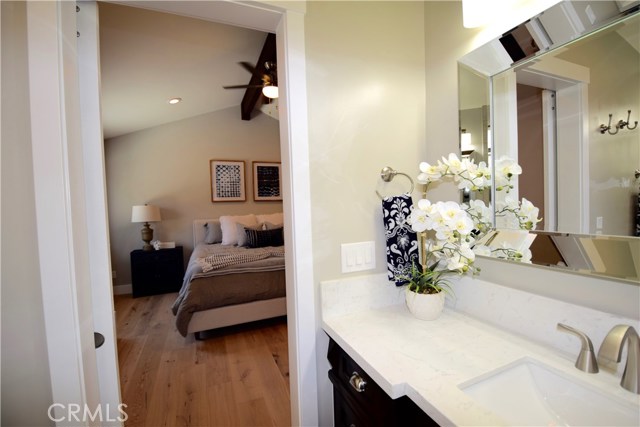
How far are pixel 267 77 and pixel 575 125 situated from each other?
2827mm

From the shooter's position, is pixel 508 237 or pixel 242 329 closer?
pixel 508 237

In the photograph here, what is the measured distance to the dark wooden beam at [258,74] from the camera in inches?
106

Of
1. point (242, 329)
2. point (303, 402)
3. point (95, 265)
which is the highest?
point (95, 265)

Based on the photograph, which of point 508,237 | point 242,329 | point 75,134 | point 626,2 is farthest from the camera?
point 242,329

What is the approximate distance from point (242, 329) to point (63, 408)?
2.25 meters

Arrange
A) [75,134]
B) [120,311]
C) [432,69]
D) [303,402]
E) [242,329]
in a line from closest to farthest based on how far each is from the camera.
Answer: [75,134] < [303,402] < [432,69] < [242,329] < [120,311]

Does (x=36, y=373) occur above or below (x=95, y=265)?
below

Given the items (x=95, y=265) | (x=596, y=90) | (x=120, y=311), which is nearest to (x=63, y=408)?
(x=95, y=265)

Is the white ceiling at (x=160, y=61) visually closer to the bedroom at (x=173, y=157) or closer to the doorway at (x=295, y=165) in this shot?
the bedroom at (x=173, y=157)

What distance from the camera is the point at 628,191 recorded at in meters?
0.67

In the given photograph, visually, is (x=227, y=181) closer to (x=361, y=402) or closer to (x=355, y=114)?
(x=355, y=114)

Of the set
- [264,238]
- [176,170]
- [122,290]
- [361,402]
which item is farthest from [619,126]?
[122,290]

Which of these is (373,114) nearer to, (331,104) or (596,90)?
(331,104)

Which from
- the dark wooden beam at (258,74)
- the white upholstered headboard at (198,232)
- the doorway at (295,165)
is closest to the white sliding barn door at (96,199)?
the doorway at (295,165)
